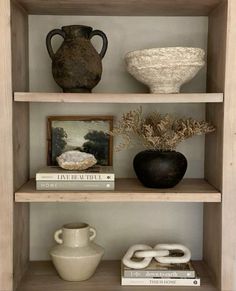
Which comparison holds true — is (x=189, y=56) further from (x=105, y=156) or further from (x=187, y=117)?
(x=105, y=156)

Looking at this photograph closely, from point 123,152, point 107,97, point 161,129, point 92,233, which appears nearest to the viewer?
point 107,97

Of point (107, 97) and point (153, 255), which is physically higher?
point (107, 97)

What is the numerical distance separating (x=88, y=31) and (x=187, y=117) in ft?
1.72

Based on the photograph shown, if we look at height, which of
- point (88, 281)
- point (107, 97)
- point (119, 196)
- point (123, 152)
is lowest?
point (88, 281)

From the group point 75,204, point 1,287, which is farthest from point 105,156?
point 1,287

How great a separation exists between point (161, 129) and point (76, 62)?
372mm

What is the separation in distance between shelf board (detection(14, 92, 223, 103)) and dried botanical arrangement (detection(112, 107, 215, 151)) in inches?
4.5

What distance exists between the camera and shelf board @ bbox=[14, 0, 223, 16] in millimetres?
1483

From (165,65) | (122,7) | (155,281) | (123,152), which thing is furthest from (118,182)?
(122,7)

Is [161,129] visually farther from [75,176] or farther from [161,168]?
[75,176]

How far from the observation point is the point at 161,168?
148 centimetres

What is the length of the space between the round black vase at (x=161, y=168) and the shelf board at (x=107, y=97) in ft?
0.65

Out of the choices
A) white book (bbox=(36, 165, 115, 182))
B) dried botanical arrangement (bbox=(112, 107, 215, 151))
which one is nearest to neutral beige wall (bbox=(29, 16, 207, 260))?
dried botanical arrangement (bbox=(112, 107, 215, 151))

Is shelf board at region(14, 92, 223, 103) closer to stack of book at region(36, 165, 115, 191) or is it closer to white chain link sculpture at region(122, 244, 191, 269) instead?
stack of book at region(36, 165, 115, 191)
